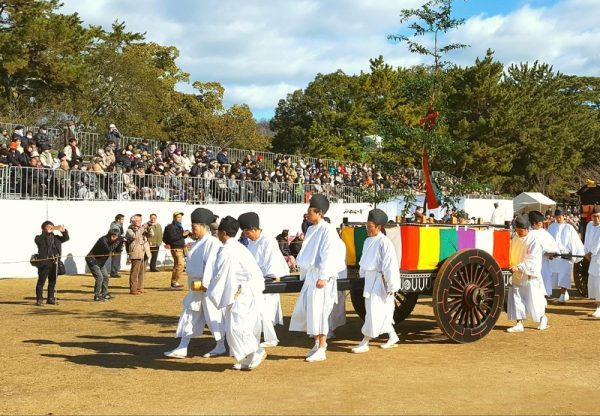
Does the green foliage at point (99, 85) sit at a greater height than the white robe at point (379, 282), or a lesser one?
greater

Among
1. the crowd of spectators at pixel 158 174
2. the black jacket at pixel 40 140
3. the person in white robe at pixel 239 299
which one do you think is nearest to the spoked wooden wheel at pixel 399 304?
the person in white robe at pixel 239 299

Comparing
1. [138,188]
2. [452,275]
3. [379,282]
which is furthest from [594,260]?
[138,188]

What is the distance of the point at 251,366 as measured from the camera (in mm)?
8211

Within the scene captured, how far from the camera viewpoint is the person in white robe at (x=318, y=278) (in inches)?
345

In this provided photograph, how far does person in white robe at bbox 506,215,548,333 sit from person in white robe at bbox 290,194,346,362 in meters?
3.29

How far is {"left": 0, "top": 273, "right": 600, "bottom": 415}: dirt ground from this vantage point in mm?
6656

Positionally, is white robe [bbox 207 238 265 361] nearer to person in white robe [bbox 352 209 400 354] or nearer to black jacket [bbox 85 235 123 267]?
person in white robe [bbox 352 209 400 354]

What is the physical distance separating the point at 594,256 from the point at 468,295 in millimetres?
4509

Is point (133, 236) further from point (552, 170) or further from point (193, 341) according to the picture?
point (552, 170)

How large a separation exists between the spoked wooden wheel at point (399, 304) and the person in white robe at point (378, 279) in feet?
6.31

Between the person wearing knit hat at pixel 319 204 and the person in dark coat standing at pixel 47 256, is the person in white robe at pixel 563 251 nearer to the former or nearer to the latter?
the person wearing knit hat at pixel 319 204

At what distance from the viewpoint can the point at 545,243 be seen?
13.9 metres

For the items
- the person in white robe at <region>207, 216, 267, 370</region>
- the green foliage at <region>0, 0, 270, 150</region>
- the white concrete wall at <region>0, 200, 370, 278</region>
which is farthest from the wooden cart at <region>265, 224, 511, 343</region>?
the green foliage at <region>0, 0, 270, 150</region>

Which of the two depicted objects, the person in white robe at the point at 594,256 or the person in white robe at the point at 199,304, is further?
the person in white robe at the point at 594,256
